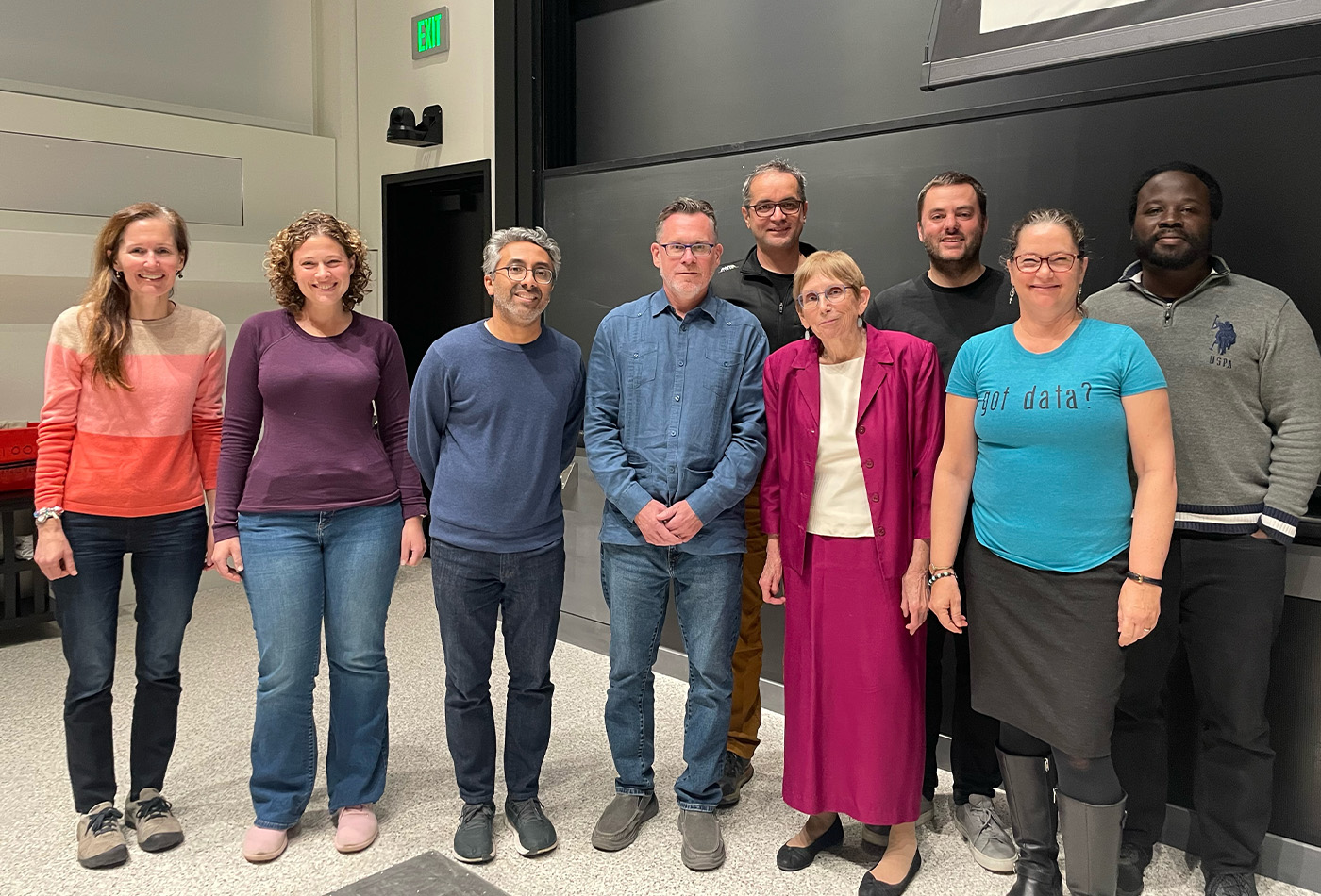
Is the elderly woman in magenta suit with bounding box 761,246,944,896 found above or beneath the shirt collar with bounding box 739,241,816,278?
beneath

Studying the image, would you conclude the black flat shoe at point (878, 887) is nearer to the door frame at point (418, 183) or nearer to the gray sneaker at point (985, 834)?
the gray sneaker at point (985, 834)

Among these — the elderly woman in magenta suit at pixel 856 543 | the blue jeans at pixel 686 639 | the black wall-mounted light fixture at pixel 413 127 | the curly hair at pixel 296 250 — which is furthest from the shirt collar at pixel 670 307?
the black wall-mounted light fixture at pixel 413 127

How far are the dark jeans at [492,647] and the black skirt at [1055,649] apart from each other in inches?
41.5

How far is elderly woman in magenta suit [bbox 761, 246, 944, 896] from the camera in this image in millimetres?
2211

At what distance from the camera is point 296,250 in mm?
2352

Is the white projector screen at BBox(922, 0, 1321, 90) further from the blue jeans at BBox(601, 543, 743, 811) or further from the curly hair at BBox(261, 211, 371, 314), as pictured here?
the curly hair at BBox(261, 211, 371, 314)

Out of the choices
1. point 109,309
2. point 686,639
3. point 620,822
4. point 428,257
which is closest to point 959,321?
point 686,639

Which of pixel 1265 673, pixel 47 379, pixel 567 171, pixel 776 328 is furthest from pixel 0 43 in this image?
pixel 1265 673

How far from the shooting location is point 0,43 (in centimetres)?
443

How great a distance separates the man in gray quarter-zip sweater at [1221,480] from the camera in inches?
84.6

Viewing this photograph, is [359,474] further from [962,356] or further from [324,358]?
[962,356]

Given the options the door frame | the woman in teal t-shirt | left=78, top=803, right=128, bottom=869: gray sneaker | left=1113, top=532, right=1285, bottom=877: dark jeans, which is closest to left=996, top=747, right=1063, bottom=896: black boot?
the woman in teal t-shirt

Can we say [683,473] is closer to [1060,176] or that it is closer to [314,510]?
[314,510]

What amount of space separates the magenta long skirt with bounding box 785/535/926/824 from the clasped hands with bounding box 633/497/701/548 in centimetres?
27
